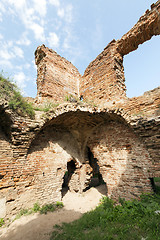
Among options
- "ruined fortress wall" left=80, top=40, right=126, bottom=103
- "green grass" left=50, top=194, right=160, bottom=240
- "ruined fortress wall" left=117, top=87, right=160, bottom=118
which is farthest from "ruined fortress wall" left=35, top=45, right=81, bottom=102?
"green grass" left=50, top=194, right=160, bottom=240

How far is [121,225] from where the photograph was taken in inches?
118

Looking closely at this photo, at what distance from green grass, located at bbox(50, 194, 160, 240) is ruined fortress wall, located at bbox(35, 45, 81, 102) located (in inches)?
210

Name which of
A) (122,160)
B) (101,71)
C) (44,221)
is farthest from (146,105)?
(44,221)

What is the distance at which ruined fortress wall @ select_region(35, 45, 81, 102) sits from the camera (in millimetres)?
6272

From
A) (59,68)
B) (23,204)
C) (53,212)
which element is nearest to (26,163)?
(23,204)

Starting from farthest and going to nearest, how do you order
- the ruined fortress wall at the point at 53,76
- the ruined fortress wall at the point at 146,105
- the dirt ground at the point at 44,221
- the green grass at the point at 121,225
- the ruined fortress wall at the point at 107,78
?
the ruined fortress wall at the point at 53,76 < the ruined fortress wall at the point at 107,78 < the ruined fortress wall at the point at 146,105 < the dirt ground at the point at 44,221 < the green grass at the point at 121,225

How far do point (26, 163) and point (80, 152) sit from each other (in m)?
2.87

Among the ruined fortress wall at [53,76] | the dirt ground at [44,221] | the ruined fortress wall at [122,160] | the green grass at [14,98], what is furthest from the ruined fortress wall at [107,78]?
the dirt ground at [44,221]

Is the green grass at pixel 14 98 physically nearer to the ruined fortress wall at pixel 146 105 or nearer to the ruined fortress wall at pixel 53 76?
the ruined fortress wall at pixel 53 76

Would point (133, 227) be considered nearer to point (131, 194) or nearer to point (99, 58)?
point (131, 194)

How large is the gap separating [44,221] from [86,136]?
377 centimetres

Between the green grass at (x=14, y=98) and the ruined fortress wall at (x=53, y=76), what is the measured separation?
197 centimetres

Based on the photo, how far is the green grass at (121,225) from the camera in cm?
259

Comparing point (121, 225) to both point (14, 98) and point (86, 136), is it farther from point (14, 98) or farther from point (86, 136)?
point (14, 98)
